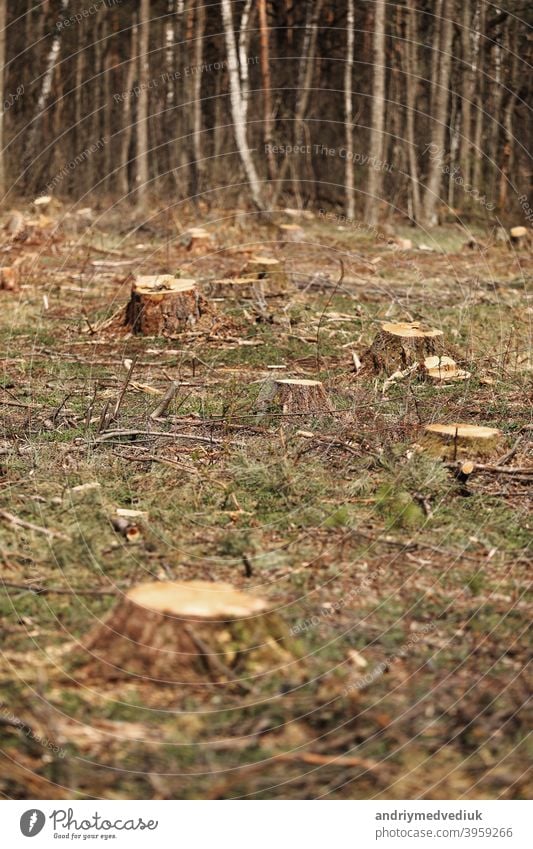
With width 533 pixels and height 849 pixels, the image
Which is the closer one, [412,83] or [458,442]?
[458,442]

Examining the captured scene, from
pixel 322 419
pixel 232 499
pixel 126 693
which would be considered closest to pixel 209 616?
pixel 126 693

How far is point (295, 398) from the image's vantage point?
721 cm

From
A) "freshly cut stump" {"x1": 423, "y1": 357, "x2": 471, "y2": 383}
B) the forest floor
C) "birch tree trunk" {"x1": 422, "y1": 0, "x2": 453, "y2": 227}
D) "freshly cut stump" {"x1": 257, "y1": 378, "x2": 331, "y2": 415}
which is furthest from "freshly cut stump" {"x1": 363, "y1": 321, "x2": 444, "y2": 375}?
"birch tree trunk" {"x1": 422, "y1": 0, "x2": 453, "y2": 227}

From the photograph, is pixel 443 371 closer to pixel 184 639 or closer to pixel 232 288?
pixel 232 288

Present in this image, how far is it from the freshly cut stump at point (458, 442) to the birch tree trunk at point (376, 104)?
10.5 m

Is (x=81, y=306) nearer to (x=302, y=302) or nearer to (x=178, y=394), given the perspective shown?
(x=302, y=302)

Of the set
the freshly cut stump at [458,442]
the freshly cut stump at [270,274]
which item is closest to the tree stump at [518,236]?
the freshly cut stump at [270,274]

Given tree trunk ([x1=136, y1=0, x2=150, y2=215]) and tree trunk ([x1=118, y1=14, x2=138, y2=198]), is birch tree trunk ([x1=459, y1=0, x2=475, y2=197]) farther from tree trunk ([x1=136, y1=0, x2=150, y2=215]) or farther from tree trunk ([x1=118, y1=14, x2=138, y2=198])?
tree trunk ([x1=118, y1=14, x2=138, y2=198])

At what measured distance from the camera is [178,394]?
26.1 feet

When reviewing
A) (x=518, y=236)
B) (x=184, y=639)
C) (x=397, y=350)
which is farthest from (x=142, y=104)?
(x=184, y=639)

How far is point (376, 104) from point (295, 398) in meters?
11.7

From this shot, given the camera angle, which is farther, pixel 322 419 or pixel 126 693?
pixel 322 419

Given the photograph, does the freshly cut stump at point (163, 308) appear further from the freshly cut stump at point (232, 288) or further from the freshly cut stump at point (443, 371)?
the freshly cut stump at point (443, 371)
